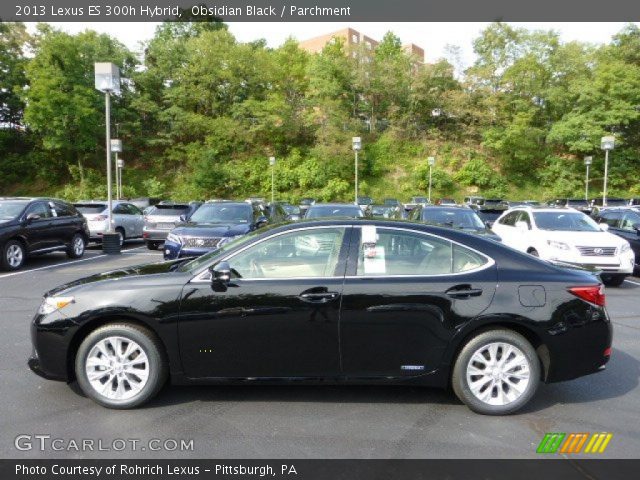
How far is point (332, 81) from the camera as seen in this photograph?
4200 cm

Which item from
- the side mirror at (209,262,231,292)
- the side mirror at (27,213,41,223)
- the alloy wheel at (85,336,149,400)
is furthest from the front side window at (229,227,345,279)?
the side mirror at (27,213,41,223)

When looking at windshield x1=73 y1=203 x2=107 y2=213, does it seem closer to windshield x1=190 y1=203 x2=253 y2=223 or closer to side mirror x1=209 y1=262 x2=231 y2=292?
windshield x1=190 y1=203 x2=253 y2=223

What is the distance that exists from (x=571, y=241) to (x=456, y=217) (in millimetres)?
3028

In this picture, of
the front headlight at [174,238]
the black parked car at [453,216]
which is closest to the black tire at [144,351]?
the front headlight at [174,238]

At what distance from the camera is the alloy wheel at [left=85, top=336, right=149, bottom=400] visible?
4.04 meters

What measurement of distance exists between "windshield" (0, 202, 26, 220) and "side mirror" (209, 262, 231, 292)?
10176mm

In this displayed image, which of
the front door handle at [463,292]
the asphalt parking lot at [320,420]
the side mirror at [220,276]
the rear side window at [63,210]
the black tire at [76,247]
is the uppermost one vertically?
the rear side window at [63,210]

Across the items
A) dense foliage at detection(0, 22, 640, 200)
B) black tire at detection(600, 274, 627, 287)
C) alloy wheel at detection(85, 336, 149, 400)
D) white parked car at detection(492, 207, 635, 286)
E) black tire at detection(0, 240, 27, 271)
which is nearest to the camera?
alloy wheel at detection(85, 336, 149, 400)

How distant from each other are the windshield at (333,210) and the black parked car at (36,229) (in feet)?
21.8

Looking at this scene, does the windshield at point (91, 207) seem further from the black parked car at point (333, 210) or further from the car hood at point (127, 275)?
the car hood at point (127, 275)

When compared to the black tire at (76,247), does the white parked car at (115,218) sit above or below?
Answer: above

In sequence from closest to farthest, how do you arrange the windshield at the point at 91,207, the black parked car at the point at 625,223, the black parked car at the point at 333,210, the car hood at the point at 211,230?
the car hood at the point at 211,230 → the black parked car at the point at 625,223 → the black parked car at the point at 333,210 → the windshield at the point at 91,207

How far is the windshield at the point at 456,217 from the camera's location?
12305mm

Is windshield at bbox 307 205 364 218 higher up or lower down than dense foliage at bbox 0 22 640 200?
lower down
